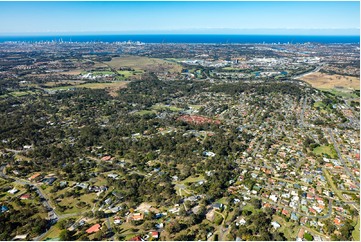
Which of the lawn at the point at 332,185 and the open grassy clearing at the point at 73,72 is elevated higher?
the open grassy clearing at the point at 73,72

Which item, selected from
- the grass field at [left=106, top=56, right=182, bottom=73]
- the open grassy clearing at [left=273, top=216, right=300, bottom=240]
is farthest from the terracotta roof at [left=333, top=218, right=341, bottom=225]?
the grass field at [left=106, top=56, right=182, bottom=73]

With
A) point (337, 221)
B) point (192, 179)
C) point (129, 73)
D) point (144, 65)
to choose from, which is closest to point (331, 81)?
point (129, 73)

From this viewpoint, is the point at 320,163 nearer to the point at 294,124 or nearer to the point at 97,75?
the point at 294,124

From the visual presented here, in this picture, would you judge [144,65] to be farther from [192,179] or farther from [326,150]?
[192,179]

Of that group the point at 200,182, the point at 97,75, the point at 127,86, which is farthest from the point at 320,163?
the point at 97,75

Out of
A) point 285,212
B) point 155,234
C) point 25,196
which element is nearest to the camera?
point 155,234

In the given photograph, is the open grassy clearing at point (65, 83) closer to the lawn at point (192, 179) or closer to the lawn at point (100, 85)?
the lawn at point (100, 85)

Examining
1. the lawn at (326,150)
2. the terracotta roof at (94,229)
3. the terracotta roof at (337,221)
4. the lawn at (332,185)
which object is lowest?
the terracotta roof at (94,229)

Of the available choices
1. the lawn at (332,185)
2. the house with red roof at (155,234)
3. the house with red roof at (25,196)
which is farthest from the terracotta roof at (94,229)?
the lawn at (332,185)
